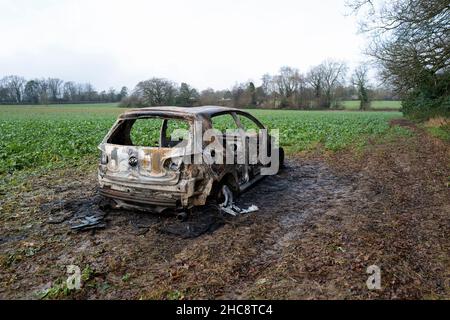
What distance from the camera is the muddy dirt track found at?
305 centimetres

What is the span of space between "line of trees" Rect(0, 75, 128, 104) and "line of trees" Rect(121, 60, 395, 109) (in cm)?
1765

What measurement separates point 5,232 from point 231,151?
3.39 metres

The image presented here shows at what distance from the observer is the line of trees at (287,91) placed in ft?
198

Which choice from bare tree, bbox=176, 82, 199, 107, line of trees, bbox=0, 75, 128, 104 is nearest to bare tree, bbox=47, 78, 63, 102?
line of trees, bbox=0, 75, 128, 104

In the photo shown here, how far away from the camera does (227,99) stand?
6806 centimetres

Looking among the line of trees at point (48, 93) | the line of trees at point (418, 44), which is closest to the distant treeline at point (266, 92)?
the line of trees at point (48, 93)

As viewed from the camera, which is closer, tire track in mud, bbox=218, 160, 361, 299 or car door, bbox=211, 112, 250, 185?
tire track in mud, bbox=218, 160, 361, 299

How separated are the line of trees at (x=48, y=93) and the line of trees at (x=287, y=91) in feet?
57.9

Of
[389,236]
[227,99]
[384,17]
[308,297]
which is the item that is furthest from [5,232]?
[227,99]

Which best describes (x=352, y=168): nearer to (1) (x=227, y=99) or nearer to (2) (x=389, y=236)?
(2) (x=389, y=236)

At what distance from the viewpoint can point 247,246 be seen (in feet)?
13.0

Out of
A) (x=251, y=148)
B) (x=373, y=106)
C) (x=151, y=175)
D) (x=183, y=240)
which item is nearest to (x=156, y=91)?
(x=373, y=106)

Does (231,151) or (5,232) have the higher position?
(231,151)

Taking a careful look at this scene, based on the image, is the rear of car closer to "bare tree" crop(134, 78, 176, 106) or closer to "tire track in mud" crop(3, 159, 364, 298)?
"tire track in mud" crop(3, 159, 364, 298)
